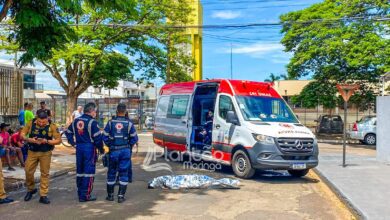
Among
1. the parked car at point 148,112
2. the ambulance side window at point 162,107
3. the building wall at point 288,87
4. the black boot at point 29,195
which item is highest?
Answer: the building wall at point 288,87

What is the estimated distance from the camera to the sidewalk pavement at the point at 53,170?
29.4 feet

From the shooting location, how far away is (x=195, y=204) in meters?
7.41

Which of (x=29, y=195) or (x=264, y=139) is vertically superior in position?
(x=264, y=139)

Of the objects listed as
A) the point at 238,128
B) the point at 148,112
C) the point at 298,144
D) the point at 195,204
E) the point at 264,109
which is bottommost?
the point at 195,204

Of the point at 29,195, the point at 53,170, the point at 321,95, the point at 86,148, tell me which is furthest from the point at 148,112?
the point at 86,148

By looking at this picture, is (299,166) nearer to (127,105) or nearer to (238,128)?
(238,128)

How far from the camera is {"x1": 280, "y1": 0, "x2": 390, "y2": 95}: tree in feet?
66.6

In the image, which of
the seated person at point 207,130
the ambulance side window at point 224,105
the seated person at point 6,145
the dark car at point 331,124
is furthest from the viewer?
the dark car at point 331,124

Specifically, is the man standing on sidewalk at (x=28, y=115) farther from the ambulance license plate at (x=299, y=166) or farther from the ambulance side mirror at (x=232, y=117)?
the ambulance license plate at (x=299, y=166)

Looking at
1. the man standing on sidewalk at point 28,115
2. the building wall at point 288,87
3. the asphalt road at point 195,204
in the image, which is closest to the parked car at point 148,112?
the man standing on sidewalk at point 28,115

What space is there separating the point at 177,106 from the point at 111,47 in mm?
12527

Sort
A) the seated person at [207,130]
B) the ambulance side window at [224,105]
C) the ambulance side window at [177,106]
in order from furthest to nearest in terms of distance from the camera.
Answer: the ambulance side window at [177,106]
the seated person at [207,130]
the ambulance side window at [224,105]

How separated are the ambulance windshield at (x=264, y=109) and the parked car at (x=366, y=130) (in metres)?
12.1

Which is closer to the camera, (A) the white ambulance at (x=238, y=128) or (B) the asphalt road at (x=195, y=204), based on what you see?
(B) the asphalt road at (x=195, y=204)
